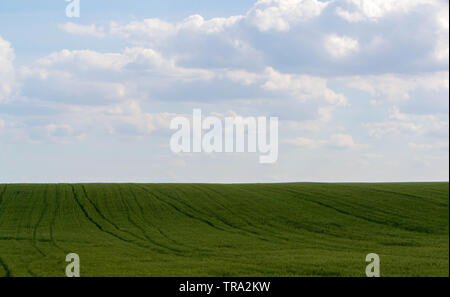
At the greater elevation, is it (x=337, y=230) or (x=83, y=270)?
(x=337, y=230)

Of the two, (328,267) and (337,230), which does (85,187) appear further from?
(328,267)

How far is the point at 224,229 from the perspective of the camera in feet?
138

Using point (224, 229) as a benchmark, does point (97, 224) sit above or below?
above

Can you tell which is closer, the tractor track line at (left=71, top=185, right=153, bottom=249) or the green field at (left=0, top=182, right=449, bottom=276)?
the green field at (left=0, top=182, right=449, bottom=276)

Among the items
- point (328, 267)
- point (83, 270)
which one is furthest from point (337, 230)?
point (83, 270)

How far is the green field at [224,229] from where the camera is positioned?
26828 mm

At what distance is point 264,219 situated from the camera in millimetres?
45938

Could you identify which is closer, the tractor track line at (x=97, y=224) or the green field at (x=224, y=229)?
the green field at (x=224, y=229)

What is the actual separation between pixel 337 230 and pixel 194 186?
29.5 m

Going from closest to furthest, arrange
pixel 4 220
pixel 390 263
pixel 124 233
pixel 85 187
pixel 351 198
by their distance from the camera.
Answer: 1. pixel 390 263
2. pixel 124 233
3. pixel 4 220
4. pixel 351 198
5. pixel 85 187

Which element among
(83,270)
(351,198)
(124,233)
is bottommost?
(83,270)

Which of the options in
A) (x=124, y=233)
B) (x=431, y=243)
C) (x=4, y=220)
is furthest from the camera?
(x=4, y=220)

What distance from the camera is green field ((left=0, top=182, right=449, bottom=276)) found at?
26.8m

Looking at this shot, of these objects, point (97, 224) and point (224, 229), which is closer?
point (224, 229)
